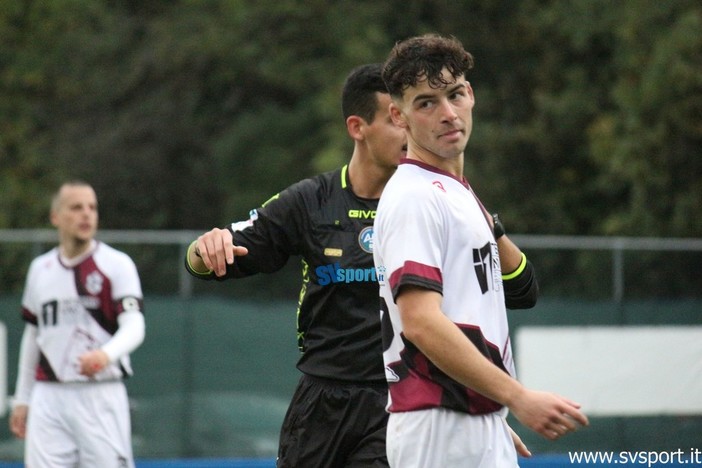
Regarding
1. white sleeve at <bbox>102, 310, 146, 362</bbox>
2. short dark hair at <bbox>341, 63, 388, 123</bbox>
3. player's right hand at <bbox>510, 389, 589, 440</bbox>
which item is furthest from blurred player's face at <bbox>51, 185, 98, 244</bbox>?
player's right hand at <bbox>510, 389, 589, 440</bbox>

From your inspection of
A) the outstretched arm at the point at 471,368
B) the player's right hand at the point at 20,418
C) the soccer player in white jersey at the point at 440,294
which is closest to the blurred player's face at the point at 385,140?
the soccer player in white jersey at the point at 440,294

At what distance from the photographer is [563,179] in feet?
58.7

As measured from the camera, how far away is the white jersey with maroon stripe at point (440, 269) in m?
3.68

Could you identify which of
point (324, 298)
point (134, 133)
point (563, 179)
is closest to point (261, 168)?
point (134, 133)

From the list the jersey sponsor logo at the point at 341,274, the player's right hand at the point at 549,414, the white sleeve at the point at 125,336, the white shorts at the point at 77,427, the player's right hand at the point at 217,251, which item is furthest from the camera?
the white shorts at the point at 77,427

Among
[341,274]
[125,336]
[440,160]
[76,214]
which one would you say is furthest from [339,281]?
[76,214]

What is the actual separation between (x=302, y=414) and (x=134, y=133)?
16184 mm

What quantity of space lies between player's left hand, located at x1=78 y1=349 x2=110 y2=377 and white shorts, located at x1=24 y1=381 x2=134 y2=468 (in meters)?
0.55

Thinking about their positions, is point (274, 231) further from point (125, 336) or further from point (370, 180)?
point (125, 336)

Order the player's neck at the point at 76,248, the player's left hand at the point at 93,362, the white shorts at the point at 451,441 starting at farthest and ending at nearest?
the player's neck at the point at 76,248
the player's left hand at the point at 93,362
the white shorts at the point at 451,441

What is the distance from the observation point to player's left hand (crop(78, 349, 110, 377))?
711 centimetres

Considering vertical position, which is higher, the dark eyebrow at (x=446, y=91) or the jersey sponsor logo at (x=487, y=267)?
the dark eyebrow at (x=446, y=91)

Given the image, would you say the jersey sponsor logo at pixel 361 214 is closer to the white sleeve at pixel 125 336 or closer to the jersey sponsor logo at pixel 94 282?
the white sleeve at pixel 125 336

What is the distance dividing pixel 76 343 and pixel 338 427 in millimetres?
3123
